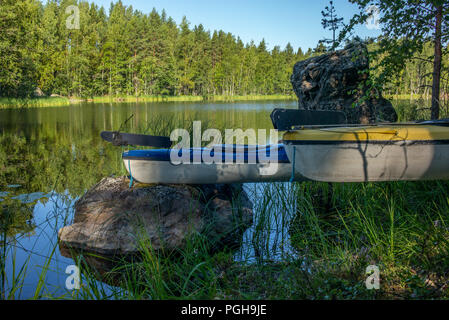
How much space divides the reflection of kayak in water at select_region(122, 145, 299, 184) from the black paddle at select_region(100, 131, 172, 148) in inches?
6.2

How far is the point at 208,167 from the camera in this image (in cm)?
445

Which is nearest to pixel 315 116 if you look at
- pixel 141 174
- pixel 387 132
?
pixel 387 132

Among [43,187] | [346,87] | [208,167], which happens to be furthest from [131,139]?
[346,87]

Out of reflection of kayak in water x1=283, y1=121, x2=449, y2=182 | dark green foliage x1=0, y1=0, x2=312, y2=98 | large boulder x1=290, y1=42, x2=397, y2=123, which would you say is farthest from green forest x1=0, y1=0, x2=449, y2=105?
reflection of kayak in water x1=283, y1=121, x2=449, y2=182

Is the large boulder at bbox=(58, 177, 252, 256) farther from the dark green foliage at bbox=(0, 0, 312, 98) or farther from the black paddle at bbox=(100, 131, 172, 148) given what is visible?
the dark green foliage at bbox=(0, 0, 312, 98)

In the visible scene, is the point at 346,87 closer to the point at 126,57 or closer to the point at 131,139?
the point at 131,139

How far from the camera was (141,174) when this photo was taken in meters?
4.42

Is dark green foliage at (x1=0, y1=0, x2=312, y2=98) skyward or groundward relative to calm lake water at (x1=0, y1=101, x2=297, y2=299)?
skyward

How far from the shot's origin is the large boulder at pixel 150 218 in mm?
3834

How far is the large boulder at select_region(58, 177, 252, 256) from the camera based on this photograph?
3.83m

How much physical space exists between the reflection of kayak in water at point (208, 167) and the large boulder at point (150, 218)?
0.16m

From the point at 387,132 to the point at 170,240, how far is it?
2.50 metres

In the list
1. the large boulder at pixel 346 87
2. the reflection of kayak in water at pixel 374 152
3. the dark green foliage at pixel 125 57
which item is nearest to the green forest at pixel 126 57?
the dark green foliage at pixel 125 57

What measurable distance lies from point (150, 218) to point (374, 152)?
8.33 ft
